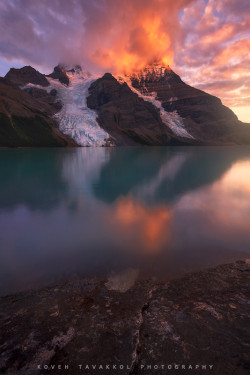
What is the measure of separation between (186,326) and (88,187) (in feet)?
94.5

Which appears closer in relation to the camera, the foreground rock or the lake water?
the foreground rock

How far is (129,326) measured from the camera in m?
7.65

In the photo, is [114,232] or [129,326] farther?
[114,232]

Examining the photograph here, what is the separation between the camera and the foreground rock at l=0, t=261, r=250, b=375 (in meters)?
6.35

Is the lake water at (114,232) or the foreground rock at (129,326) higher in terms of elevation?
the foreground rock at (129,326)

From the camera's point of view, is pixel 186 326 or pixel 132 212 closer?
pixel 186 326

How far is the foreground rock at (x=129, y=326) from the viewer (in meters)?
6.35

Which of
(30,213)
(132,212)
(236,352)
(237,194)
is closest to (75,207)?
(30,213)

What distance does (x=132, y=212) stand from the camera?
21859 millimetres

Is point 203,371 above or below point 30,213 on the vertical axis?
above

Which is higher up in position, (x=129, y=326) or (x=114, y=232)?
(x=129, y=326)

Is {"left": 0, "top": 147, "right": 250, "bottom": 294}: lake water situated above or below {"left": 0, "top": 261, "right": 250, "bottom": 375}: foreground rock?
below

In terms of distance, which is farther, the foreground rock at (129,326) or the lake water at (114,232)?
the lake water at (114,232)

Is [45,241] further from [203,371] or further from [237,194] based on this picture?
[237,194]
